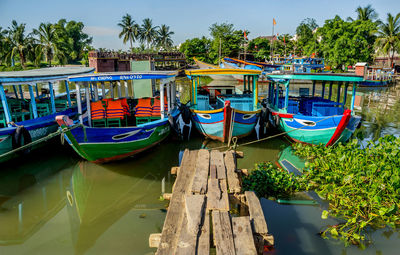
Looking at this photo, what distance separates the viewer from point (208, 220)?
3.53 m

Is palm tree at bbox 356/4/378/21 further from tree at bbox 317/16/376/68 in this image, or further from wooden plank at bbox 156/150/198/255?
wooden plank at bbox 156/150/198/255

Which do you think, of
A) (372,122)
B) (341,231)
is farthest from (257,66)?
(341,231)

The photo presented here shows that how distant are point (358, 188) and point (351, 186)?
14 centimetres

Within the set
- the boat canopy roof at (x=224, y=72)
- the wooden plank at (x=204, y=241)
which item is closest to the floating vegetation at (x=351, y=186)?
the wooden plank at (x=204, y=241)

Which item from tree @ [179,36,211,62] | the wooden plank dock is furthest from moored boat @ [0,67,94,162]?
tree @ [179,36,211,62]

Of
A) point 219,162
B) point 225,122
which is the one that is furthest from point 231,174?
point 225,122

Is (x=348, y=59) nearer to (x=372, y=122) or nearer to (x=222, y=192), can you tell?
(x=372, y=122)

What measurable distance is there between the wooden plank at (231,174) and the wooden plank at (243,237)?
1.16 meters

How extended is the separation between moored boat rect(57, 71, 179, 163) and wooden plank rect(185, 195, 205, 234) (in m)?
4.11

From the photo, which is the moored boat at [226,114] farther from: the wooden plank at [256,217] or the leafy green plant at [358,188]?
the wooden plank at [256,217]

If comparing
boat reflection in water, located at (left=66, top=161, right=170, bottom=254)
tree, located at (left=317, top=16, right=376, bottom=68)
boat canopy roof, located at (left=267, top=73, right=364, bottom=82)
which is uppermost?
tree, located at (left=317, top=16, right=376, bottom=68)

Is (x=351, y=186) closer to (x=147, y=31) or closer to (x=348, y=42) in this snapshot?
(x=348, y=42)

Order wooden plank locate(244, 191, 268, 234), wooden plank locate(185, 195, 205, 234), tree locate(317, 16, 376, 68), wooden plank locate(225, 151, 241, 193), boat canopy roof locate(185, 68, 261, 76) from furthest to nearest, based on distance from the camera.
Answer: tree locate(317, 16, 376, 68), boat canopy roof locate(185, 68, 261, 76), wooden plank locate(225, 151, 241, 193), wooden plank locate(244, 191, 268, 234), wooden plank locate(185, 195, 205, 234)

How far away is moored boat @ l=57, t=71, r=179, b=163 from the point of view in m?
7.16
